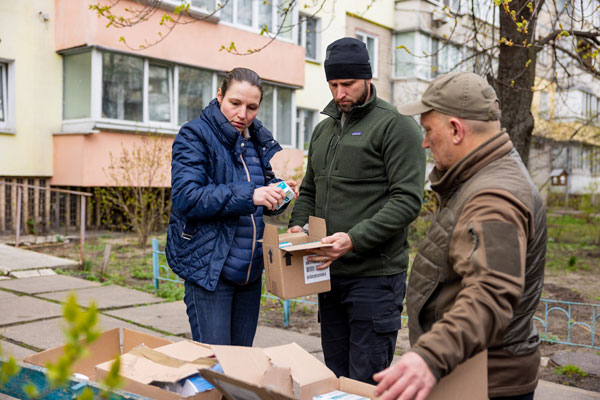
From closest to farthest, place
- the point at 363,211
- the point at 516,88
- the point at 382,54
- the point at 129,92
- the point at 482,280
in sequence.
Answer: the point at 482,280 → the point at 363,211 → the point at 516,88 → the point at 129,92 → the point at 382,54

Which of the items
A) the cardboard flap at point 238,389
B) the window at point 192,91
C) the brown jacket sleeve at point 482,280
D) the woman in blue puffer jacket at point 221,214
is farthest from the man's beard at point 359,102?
→ the window at point 192,91

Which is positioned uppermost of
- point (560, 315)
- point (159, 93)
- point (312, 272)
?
point (159, 93)

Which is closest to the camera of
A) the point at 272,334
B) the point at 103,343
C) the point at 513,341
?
the point at 513,341

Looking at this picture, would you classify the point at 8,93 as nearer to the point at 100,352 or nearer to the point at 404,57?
the point at 100,352

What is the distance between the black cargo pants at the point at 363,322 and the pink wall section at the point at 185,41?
10.6 metres

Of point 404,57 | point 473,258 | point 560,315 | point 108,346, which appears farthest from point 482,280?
point 404,57

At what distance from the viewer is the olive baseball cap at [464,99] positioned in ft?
6.30

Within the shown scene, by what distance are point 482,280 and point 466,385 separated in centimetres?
35

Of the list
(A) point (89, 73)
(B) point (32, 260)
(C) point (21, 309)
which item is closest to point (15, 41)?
(A) point (89, 73)

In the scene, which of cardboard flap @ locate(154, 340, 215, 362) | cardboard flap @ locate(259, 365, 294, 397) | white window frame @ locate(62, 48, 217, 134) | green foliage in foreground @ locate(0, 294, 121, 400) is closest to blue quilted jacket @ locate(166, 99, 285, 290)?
cardboard flap @ locate(154, 340, 215, 362)

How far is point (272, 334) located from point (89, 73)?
9.00 m

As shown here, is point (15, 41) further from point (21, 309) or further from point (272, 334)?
point (272, 334)

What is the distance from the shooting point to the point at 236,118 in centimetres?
297

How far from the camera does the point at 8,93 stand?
1223cm
